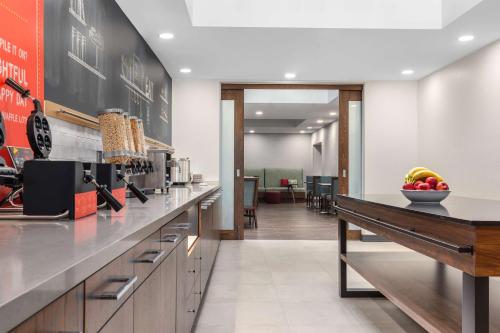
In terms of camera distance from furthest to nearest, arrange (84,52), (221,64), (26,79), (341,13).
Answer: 1. (221,64)
2. (341,13)
3. (84,52)
4. (26,79)

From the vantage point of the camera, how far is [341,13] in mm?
3965

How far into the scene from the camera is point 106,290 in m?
0.93

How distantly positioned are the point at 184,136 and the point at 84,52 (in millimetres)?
3464

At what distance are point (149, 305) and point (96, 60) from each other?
2.18m

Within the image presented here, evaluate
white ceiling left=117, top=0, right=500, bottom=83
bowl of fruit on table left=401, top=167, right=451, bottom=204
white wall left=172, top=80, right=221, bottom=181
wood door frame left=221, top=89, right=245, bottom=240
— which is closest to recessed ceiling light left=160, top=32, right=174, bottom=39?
white ceiling left=117, top=0, right=500, bottom=83

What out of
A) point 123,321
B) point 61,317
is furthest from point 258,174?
point 61,317

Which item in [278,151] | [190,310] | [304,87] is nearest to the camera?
[190,310]

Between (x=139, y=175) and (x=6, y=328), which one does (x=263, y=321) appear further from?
(x=6, y=328)

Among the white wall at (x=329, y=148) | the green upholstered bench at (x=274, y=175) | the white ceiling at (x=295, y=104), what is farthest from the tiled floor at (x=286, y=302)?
the green upholstered bench at (x=274, y=175)

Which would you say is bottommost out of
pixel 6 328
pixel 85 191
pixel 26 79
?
pixel 6 328

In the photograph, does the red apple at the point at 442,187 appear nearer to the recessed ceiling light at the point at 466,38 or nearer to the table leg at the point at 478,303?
the table leg at the point at 478,303

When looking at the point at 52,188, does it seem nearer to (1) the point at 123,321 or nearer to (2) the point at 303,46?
(1) the point at 123,321

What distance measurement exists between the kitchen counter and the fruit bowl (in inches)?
58.6

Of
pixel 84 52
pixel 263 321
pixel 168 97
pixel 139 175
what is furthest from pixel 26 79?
pixel 168 97
